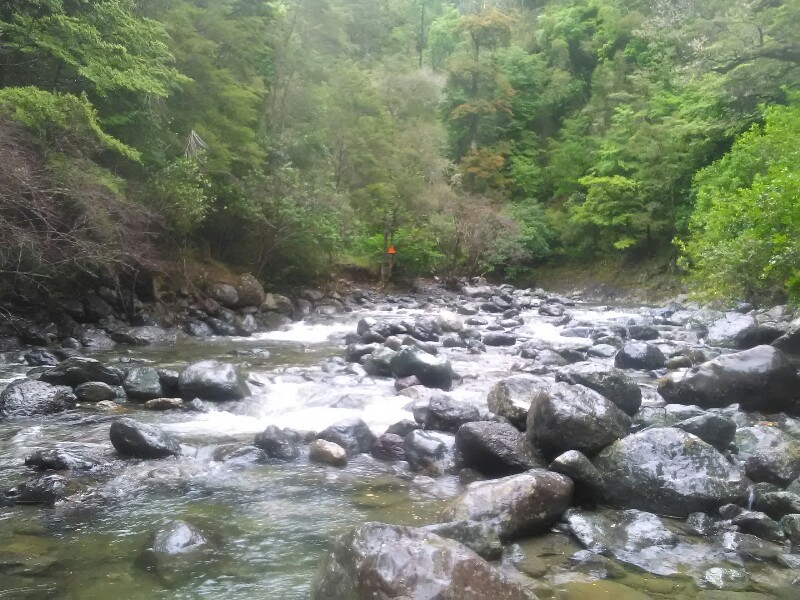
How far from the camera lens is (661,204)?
29.4m

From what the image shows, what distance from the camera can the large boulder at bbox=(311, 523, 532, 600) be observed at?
3.54 meters

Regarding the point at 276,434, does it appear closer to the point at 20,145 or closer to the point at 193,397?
the point at 193,397

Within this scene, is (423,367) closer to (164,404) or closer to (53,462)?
(164,404)

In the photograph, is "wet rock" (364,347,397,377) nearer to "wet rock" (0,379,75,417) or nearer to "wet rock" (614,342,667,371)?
"wet rock" (614,342,667,371)

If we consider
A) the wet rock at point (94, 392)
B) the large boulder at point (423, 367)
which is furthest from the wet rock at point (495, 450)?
the wet rock at point (94, 392)

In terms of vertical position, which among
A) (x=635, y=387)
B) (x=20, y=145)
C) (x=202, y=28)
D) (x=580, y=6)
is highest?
(x=580, y=6)

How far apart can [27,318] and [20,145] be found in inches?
172

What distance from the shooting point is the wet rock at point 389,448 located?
705 cm

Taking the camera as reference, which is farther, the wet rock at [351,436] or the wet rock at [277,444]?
the wet rock at [351,436]

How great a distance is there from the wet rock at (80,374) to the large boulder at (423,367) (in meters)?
4.32

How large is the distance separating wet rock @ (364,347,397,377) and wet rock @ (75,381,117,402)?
4.13 meters

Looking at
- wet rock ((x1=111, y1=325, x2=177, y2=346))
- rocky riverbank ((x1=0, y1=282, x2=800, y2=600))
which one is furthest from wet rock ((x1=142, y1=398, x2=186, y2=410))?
wet rock ((x1=111, y1=325, x2=177, y2=346))

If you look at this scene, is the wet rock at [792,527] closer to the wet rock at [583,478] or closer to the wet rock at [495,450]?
the wet rock at [583,478]

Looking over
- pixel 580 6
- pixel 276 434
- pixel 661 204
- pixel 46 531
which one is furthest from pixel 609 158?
pixel 46 531
